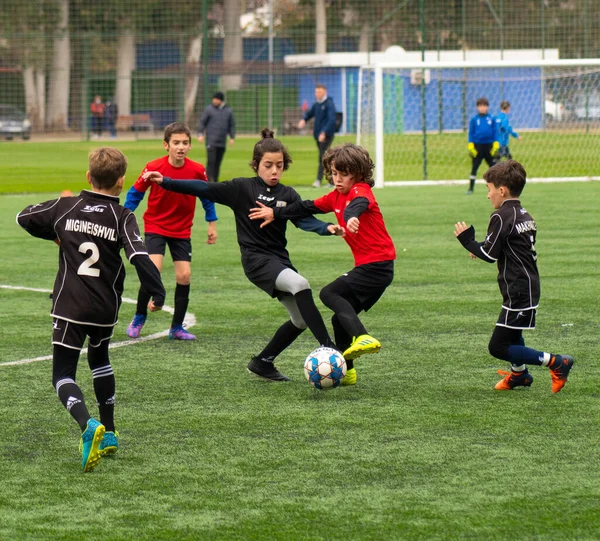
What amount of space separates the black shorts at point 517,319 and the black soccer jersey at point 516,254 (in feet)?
0.09

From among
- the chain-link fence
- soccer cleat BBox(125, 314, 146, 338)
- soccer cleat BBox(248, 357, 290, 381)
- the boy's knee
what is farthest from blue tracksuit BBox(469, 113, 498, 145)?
the boy's knee

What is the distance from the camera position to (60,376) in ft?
18.5

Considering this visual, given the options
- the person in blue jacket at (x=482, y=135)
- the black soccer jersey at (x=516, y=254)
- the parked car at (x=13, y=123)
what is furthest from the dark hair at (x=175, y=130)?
the parked car at (x=13, y=123)

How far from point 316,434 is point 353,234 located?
5.53ft

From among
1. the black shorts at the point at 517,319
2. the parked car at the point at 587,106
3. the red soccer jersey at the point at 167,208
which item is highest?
the parked car at the point at 587,106

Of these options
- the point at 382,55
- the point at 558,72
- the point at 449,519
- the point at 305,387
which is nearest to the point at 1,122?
the point at 382,55

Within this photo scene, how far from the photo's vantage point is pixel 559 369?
668cm

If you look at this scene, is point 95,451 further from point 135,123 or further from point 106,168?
point 135,123

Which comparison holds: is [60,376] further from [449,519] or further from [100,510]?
[449,519]

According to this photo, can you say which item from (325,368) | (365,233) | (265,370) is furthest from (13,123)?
(325,368)

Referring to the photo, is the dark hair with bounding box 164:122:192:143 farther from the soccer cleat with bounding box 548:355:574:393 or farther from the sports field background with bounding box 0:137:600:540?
the soccer cleat with bounding box 548:355:574:393

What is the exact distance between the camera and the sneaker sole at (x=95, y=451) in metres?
5.19

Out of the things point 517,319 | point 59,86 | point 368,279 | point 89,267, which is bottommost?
point 517,319

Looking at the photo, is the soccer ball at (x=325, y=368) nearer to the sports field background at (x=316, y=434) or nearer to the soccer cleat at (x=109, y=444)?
the sports field background at (x=316, y=434)
